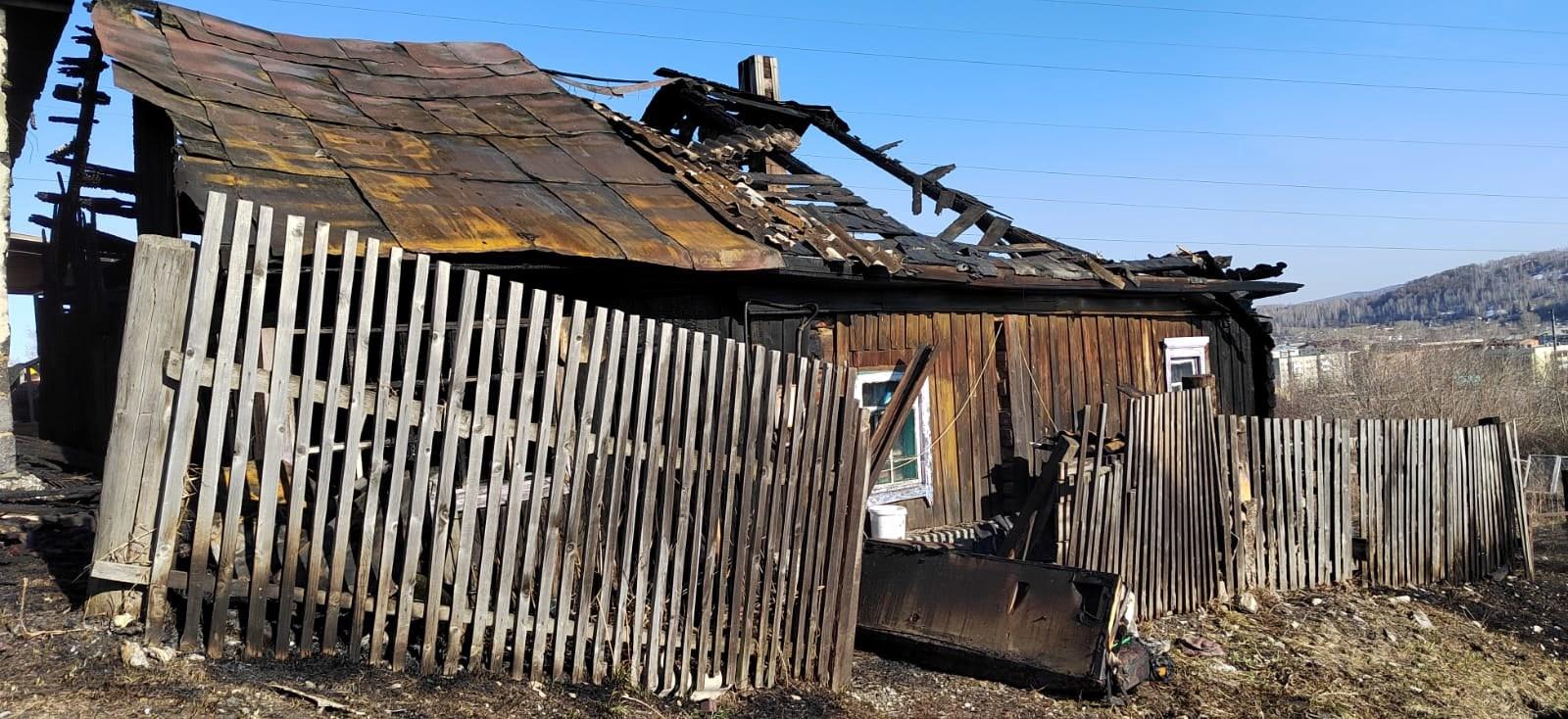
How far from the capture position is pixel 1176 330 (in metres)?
11.3

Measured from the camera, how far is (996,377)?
373 inches

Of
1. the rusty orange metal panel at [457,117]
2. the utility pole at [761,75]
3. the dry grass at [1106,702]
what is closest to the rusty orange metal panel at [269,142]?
the rusty orange metal panel at [457,117]

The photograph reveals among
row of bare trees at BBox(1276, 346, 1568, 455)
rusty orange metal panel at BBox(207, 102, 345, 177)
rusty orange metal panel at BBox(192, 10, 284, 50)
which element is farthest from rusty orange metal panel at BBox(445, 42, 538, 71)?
row of bare trees at BBox(1276, 346, 1568, 455)

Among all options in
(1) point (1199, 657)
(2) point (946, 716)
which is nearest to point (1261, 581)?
(1) point (1199, 657)

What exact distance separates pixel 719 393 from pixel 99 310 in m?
7.23

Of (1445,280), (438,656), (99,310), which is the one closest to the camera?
(438,656)

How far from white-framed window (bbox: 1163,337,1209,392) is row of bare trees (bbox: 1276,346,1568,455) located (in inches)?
877

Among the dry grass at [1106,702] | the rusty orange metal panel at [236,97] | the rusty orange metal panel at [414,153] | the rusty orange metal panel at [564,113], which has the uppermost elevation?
the rusty orange metal panel at [564,113]

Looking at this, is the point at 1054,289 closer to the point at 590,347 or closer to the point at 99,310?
the point at 590,347

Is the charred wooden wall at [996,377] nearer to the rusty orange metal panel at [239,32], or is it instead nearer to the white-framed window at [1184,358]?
the white-framed window at [1184,358]

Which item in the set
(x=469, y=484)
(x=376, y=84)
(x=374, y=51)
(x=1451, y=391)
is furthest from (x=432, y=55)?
(x=1451, y=391)

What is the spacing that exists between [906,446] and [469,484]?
18.0 feet

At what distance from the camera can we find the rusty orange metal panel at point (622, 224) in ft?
20.4

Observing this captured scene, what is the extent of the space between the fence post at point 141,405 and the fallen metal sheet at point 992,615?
3835mm
